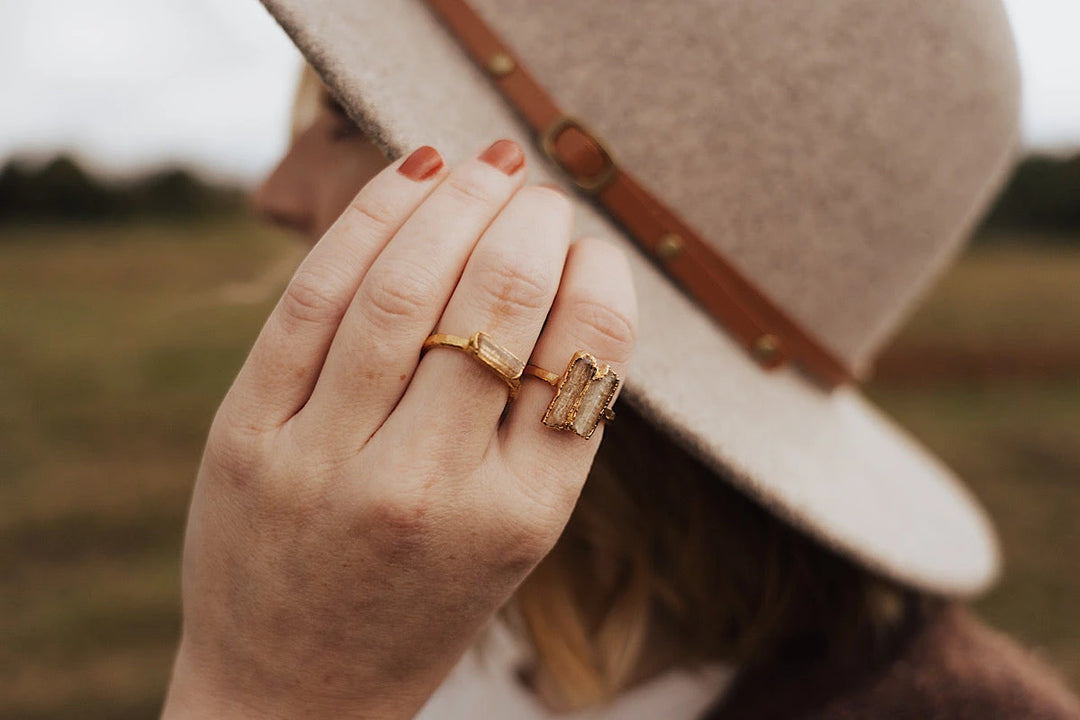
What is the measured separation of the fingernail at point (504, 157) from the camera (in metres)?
0.82

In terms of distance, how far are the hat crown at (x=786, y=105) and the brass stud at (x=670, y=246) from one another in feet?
0.11

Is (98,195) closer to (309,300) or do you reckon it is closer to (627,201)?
(627,201)

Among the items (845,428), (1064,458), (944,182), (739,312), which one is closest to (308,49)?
(739,312)

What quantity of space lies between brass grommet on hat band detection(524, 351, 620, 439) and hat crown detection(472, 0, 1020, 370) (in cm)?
37

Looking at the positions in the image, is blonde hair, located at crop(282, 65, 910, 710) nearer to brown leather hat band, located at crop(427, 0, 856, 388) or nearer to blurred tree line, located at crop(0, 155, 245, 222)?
brown leather hat band, located at crop(427, 0, 856, 388)

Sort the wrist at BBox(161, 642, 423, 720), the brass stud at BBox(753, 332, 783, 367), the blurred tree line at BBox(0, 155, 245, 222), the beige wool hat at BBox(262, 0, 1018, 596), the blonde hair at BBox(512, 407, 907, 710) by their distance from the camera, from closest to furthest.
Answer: the wrist at BBox(161, 642, 423, 720) → the beige wool hat at BBox(262, 0, 1018, 596) → the brass stud at BBox(753, 332, 783, 367) → the blonde hair at BBox(512, 407, 907, 710) → the blurred tree line at BBox(0, 155, 245, 222)

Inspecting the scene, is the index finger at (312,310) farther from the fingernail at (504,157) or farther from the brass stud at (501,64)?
the brass stud at (501,64)

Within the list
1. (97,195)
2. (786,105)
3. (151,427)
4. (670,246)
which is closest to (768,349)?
(670,246)

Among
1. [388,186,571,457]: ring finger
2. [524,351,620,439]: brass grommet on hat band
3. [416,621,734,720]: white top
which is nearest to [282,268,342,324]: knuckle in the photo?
[388,186,571,457]: ring finger

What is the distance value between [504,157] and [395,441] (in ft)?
1.01

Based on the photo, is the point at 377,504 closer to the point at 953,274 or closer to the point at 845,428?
the point at 845,428

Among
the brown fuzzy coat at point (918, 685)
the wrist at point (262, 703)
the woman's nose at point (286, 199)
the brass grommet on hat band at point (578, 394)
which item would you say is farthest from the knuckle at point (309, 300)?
the brown fuzzy coat at point (918, 685)

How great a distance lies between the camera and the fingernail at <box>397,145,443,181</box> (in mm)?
798

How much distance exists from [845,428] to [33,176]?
14541 millimetres
